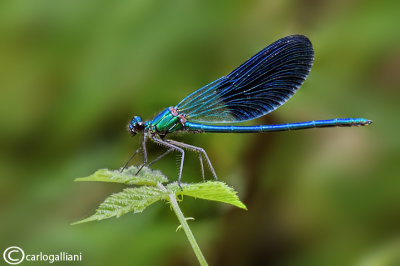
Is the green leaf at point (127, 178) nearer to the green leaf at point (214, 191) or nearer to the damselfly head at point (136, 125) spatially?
the green leaf at point (214, 191)

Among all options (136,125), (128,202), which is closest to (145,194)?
(128,202)

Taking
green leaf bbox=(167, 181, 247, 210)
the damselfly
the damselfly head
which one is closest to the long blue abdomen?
the damselfly

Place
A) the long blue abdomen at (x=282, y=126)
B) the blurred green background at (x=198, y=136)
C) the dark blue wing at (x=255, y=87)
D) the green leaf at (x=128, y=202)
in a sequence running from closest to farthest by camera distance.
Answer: the green leaf at (x=128, y=202) → the long blue abdomen at (x=282, y=126) → the dark blue wing at (x=255, y=87) → the blurred green background at (x=198, y=136)

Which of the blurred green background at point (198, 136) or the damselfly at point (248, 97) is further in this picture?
the blurred green background at point (198, 136)

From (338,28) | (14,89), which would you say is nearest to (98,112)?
(14,89)

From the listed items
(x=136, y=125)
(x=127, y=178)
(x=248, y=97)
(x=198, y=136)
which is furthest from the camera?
(x=198, y=136)

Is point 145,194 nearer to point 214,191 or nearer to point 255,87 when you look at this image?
point 214,191

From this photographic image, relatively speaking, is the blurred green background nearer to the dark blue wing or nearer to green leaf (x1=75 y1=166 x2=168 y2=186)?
the dark blue wing

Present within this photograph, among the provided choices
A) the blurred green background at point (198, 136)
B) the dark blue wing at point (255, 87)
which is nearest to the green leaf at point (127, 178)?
the dark blue wing at point (255, 87)
